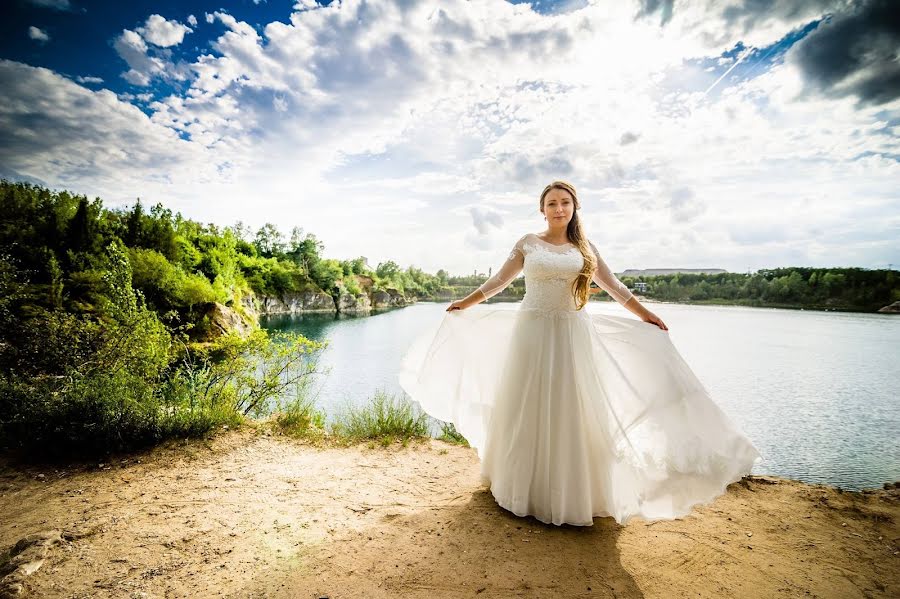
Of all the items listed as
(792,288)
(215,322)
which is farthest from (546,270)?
(792,288)

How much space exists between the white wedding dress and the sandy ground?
1.35 ft

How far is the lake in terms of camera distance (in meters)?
8.28

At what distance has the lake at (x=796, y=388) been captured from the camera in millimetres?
8281

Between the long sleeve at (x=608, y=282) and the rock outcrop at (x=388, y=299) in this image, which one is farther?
the rock outcrop at (x=388, y=299)

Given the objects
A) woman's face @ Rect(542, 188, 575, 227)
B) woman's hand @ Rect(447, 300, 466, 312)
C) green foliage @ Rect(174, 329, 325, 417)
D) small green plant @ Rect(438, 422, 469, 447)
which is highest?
woman's face @ Rect(542, 188, 575, 227)

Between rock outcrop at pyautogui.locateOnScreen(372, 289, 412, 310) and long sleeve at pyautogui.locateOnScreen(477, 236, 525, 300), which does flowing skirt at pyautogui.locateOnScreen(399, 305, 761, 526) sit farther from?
rock outcrop at pyautogui.locateOnScreen(372, 289, 412, 310)

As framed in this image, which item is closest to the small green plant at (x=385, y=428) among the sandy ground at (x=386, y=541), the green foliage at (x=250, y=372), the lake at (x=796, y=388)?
the green foliage at (x=250, y=372)

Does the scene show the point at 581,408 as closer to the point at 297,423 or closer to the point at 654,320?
the point at 654,320

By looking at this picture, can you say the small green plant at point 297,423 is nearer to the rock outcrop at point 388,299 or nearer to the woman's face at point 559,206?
the woman's face at point 559,206

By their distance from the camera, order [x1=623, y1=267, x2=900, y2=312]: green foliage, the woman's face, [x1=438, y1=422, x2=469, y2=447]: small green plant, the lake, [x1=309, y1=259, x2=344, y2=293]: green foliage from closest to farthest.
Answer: the woman's face
[x1=438, y1=422, x2=469, y2=447]: small green plant
the lake
[x1=623, y1=267, x2=900, y2=312]: green foliage
[x1=309, y1=259, x2=344, y2=293]: green foliage

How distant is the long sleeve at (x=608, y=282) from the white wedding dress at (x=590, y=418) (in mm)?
12

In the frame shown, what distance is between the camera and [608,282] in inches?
143

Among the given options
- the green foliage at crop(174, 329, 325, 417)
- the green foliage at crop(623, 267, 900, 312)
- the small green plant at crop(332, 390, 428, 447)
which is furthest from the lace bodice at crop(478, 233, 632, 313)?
the green foliage at crop(623, 267, 900, 312)

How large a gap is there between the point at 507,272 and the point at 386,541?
2.60 metres
